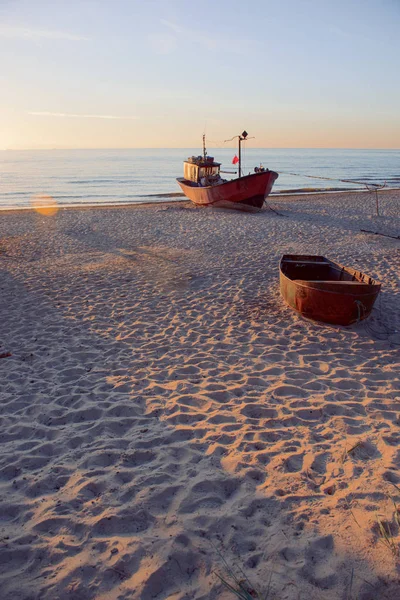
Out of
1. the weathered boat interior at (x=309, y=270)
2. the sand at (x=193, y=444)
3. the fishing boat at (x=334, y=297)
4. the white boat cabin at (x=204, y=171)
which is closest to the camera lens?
the sand at (x=193, y=444)

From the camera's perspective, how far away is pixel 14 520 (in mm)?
3082

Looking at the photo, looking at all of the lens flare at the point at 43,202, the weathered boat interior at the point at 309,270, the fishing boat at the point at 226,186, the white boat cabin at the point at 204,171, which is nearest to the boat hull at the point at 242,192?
the fishing boat at the point at 226,186

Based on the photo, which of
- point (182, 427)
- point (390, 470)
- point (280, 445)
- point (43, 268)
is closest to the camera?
point (390, 470)

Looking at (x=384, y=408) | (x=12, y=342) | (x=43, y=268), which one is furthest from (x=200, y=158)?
(x=384, y=408)

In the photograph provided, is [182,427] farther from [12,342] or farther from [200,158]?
[200,158]

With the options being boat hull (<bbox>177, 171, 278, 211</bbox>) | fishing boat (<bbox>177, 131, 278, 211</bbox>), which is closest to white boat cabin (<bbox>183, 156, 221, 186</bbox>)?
fishing boat (<bbox>177, 131, 278, 211</bbox>)

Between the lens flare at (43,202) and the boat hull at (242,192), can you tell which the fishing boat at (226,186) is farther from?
the lens flare at (43,202)

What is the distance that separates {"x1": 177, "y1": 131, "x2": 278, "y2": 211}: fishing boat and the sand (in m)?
12.2

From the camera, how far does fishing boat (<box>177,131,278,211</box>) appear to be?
2016 cm

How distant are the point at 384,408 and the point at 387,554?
2.07 metres

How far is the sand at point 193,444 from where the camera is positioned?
2.70 meters

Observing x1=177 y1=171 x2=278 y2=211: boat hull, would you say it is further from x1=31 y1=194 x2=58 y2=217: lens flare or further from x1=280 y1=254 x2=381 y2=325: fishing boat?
x1=280 y1=254 x2=381 y2=325: fishing boat

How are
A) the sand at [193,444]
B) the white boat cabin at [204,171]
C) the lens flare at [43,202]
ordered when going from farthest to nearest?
the lens flare at [43,202] < the white boat cabin at [204,171] < the sand at [193,444]

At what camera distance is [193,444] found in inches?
157
